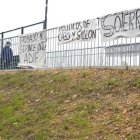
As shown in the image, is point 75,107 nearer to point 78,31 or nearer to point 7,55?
point 78,31

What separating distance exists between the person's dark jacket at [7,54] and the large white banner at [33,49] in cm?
104

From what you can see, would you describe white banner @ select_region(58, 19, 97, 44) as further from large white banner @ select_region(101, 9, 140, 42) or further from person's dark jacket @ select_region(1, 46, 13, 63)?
person's dark jacket @ select_region(1, 46, 13, 63)

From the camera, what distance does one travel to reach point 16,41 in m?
21.6

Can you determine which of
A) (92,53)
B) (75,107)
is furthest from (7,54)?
(75,107)

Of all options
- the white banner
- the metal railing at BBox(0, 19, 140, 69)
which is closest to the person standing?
the metal railing at BBox(0, 19, 140, 69)

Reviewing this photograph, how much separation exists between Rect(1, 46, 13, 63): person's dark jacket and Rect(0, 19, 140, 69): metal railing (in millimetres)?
3347

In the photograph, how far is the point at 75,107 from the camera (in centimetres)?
1195

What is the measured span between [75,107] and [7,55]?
432 inches

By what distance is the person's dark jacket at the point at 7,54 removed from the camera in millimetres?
22019

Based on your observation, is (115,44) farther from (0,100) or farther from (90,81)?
(0,100)

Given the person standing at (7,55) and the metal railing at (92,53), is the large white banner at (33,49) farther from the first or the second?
the person standing at (7,55)

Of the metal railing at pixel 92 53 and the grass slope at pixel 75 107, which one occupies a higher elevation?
the metal railing at pixel 92 53

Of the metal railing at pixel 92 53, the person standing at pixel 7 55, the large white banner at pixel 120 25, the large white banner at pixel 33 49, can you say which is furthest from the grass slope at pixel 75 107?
the person standing at pixel 7 55

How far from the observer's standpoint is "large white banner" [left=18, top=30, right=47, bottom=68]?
63.3 ft
